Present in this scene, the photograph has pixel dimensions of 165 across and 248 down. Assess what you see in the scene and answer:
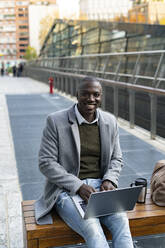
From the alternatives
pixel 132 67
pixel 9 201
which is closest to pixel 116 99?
pixel 132 67

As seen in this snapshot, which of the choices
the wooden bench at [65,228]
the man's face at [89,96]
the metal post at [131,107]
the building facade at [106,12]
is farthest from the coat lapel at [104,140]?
the building facade at [106,12]

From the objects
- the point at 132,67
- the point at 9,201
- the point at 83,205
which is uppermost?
the point at 132,67

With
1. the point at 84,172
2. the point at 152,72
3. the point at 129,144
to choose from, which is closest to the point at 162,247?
the point at 84,172

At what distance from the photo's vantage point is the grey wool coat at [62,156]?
2541 millimetres

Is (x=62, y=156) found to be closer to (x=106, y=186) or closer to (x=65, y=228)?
(x=106, y=186)

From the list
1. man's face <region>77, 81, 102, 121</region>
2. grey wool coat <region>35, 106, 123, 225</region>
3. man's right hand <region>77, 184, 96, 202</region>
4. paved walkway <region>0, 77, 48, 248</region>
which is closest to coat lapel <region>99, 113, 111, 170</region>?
grey wool coat <region>35, 106, 123, 225</region>

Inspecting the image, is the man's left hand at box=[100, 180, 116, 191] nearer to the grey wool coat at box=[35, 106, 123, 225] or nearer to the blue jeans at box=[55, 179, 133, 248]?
the grey wool coat at box=[35, 106, 123, 225]

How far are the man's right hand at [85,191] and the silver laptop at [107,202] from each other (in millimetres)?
50

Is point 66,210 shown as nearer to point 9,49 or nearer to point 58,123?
point 58,123

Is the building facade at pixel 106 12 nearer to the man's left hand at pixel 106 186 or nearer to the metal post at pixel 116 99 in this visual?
the metal post at pixel 116 99

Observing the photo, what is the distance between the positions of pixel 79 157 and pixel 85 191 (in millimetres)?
270

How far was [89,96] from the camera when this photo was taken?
263 cm

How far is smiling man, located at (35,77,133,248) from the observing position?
8.17 ft

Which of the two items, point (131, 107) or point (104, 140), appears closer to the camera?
point (104, 140)
